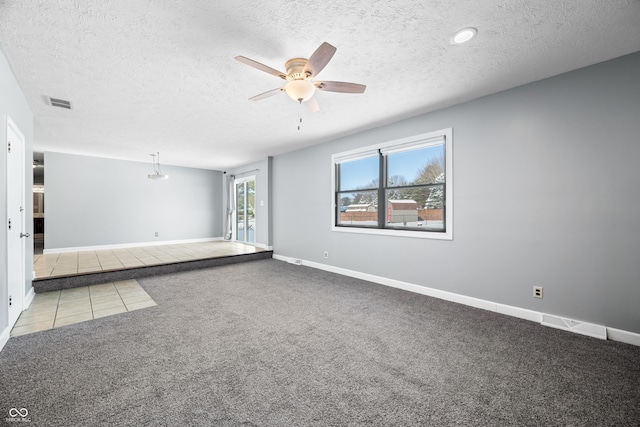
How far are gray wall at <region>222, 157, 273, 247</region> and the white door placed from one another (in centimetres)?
417

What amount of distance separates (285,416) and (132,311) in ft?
8.58

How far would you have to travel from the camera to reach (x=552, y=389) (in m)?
1.74

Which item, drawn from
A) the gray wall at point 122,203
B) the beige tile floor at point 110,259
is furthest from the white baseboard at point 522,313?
the gray wall at point 122,203

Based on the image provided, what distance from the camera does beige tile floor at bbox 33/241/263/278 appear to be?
4.52 meters

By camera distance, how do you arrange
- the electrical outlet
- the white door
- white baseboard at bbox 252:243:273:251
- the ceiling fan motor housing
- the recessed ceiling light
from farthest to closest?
white baseboard at bbox 252:243:273:251 → the electrical outlet → the white door → the ceiling fan motor housing → the recessed ceiling light

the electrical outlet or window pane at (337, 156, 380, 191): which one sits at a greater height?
window pane at (337, 156, 380, 191)

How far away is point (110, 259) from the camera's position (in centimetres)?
552

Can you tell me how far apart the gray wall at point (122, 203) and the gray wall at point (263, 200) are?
7.41 feet

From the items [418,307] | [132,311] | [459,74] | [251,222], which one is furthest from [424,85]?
[251,222]

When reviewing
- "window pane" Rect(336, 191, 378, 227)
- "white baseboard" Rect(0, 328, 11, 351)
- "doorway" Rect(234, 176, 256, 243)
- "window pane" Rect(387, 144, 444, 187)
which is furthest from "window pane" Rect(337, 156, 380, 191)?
"white baseboard" Rect(0, 328, 11, 351)

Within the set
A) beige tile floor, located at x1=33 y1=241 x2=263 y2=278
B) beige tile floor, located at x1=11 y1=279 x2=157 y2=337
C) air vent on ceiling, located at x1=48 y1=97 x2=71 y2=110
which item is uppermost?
air vent on ceiling, located at x1=48 y1=97 x2=71 y2=110

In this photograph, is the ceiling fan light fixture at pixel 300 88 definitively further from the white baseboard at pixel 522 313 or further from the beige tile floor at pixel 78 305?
the beige tile floor at pixel 78 305

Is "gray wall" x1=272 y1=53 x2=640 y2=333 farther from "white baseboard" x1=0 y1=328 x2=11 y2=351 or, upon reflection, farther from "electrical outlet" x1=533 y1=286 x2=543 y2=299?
"white baseboard" x1=0 y1=328 x2=11 y2=351

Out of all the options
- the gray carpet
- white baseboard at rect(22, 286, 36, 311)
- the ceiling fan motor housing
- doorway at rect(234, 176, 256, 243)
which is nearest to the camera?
the gray carpet
